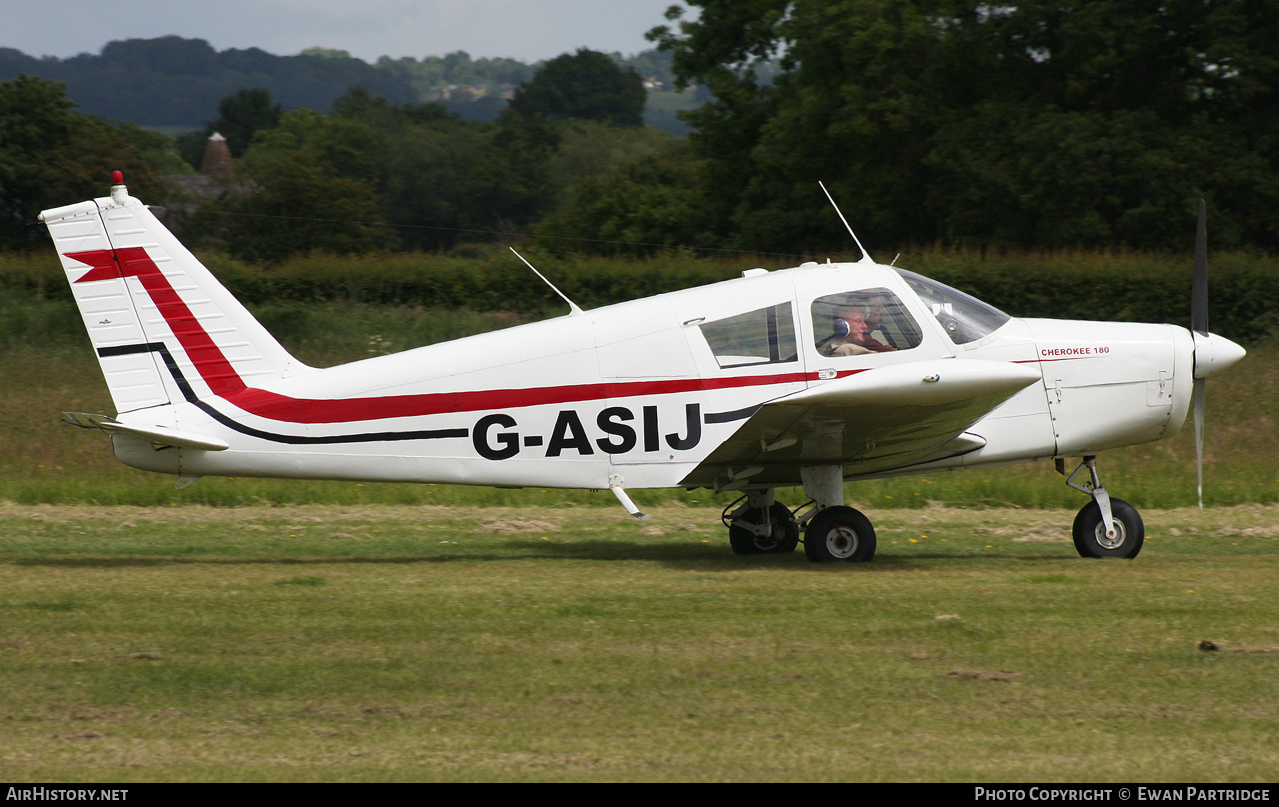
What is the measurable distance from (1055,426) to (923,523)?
9.42 ft

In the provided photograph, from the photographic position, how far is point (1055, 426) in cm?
886

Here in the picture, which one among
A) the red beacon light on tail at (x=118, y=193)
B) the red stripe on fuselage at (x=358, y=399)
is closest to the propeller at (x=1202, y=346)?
the red stripe on fuselage at (x=358, y=399)

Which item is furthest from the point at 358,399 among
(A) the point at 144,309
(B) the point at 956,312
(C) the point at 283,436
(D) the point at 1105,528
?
(D) the point at 1105,528

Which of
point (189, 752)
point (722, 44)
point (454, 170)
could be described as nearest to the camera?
point (189, 752)

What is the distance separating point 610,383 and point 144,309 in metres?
3.34

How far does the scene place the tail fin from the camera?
334 inches

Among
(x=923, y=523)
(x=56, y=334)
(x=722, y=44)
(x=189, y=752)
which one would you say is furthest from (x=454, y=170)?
(x=189, y=752)

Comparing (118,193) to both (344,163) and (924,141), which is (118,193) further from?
(344,163)

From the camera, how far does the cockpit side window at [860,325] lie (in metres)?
8.44

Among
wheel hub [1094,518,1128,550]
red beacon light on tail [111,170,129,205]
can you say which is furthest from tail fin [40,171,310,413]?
wheel hub [1094,518,1128,550]

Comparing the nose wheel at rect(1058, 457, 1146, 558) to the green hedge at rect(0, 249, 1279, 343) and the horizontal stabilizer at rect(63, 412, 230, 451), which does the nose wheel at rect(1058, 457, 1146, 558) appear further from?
the green hedge at rect(0, 249, 1279, 343)

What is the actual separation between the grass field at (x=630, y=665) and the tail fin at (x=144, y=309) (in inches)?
53.0

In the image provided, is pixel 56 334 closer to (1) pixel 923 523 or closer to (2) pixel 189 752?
(1) pixel 923 523

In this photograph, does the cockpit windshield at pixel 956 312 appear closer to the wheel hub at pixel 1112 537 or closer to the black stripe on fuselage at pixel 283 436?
the wheel hub at pixel 1112 537
